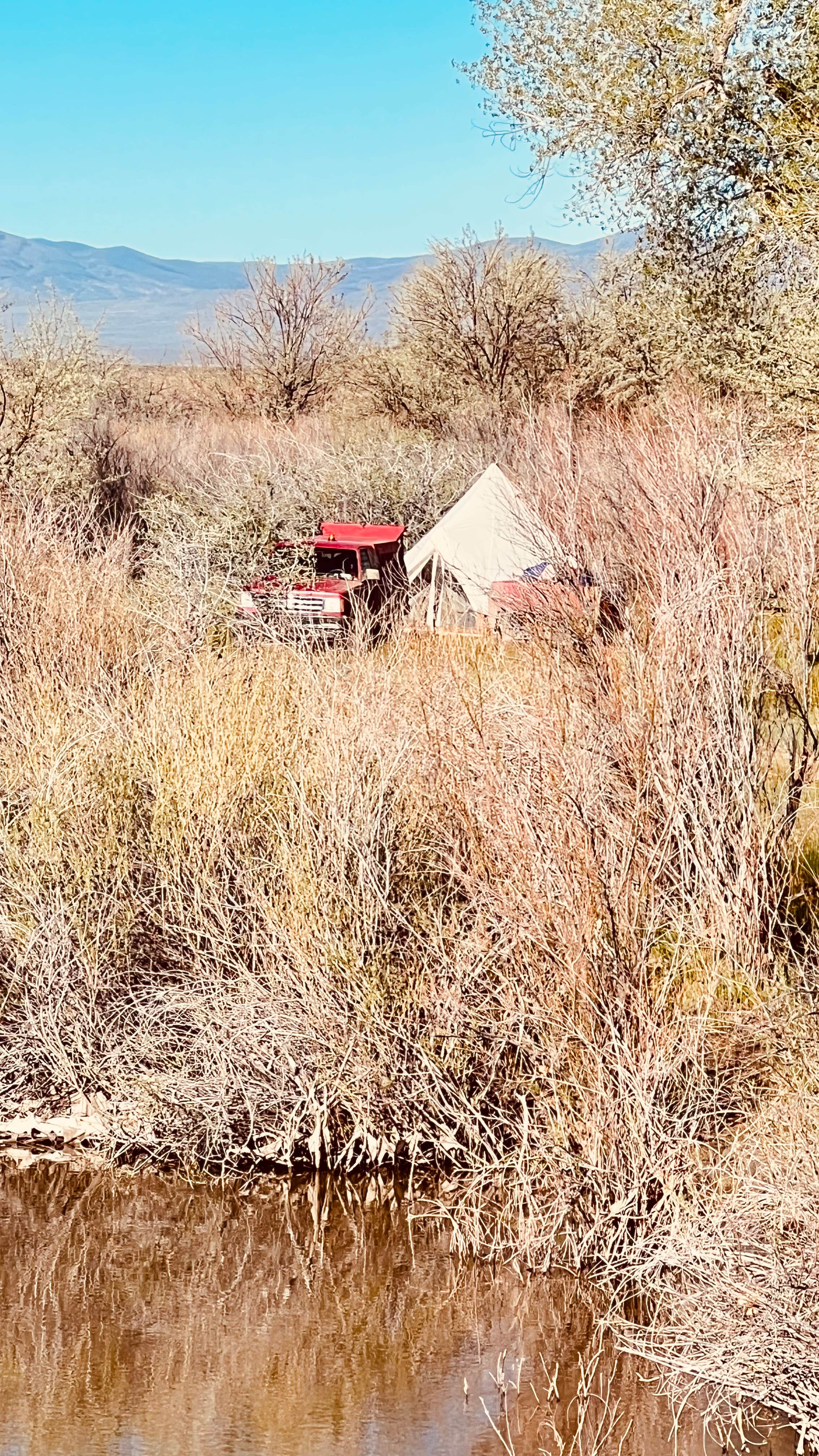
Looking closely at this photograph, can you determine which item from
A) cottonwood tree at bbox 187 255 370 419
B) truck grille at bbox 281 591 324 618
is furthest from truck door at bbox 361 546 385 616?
cottonwood tree at bbox 187 255 370 419

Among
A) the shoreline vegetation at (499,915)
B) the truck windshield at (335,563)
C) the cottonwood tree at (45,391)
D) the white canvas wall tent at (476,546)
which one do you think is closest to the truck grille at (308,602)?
the truck windshield at (335,563)

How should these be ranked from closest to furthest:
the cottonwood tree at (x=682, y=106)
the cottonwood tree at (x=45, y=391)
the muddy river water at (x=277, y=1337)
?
the muddy river water at (x=277, y=1337) → the cottonwood tree at (x=682, y=106) → the cottonwood tree at (x=45, y=391)

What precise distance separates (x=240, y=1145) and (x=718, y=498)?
5.50 m

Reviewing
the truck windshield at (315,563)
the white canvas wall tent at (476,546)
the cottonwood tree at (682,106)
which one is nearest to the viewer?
the cottonwood tree at (682,106)

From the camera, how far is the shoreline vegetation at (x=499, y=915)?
6770 mm

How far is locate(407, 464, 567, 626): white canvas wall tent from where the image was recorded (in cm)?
1875

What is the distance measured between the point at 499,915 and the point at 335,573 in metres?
13.0

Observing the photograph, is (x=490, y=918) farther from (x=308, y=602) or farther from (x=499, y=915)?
(x=308, y=602)

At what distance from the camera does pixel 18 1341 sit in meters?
6.79

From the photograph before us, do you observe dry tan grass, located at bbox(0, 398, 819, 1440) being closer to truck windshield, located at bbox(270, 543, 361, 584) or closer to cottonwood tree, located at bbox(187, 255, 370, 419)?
truck windshield, located at bbox(270, 543, 361, 584)

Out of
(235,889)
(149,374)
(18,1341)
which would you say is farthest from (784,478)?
(149,374)

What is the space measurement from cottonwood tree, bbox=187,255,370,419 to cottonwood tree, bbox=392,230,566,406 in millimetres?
5102

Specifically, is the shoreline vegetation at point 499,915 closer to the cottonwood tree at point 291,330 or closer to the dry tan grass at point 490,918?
the dry tan grass at point 490,918

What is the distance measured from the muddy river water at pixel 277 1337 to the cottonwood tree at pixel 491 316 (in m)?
25.7
